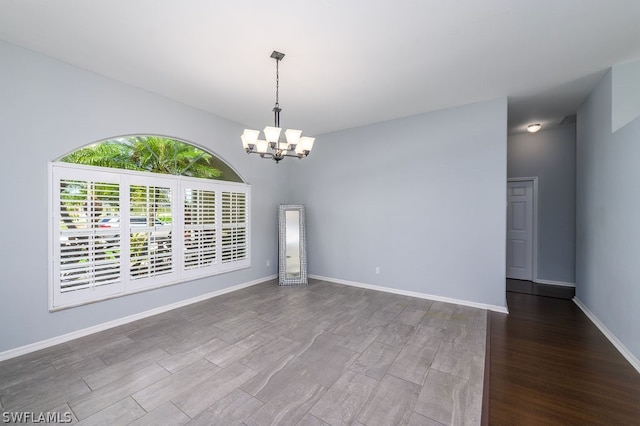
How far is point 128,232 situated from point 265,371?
2.48 meters

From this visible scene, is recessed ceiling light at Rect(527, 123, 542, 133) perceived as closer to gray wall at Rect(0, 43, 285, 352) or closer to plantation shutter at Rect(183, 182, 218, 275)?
plantation shutter at Rect(183, 182, 218, 275)

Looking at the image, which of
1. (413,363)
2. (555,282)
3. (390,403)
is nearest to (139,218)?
(390,403)

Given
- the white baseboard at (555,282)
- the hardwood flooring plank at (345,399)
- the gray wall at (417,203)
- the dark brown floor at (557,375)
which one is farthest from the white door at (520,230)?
the hardwood flooring plank at (345,399)

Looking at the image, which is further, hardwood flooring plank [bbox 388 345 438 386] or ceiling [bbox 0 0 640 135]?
hardwood flooring plank [bbox 388 345 438 386]

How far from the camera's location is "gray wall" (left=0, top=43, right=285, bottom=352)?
2.49 meters

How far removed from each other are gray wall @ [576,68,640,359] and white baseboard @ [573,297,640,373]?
1.9 inches

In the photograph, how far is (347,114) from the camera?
4.29 metres

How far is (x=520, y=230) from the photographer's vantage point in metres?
5.32

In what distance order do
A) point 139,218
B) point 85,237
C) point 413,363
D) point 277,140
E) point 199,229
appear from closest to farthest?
1. point 413,363
2. point 277,140
3. point 85,237
4. point 139,218
5. point 199,229

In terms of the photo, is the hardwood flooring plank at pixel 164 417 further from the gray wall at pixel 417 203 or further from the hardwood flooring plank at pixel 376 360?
the gray wall at pixel 417 203

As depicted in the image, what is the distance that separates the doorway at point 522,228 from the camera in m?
5.16

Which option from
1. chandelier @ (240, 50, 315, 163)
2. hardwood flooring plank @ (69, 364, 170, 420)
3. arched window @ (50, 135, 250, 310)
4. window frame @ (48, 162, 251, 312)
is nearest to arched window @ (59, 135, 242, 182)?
arched window @ (50, 135, 250, 310)

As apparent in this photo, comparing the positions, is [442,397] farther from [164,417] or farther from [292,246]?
[292,246]

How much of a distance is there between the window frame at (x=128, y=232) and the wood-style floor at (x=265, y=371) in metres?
0.46
